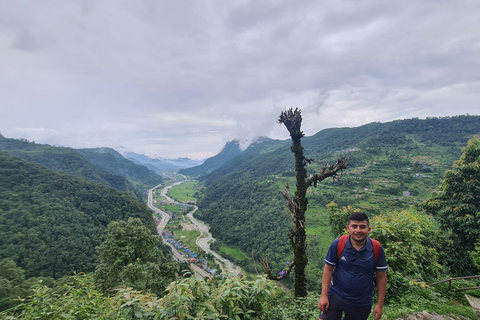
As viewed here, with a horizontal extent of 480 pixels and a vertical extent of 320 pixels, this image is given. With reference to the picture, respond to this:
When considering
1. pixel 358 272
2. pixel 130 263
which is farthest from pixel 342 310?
pixel 130 263

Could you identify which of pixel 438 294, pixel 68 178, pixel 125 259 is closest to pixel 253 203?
pixel 68 178

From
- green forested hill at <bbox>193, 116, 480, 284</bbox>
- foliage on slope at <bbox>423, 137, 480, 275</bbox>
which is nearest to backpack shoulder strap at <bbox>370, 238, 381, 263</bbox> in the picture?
foliage on slope at <bbox>423, 137, 480, 275</bbox>

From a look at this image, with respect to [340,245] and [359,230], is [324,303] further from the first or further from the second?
[359,230]

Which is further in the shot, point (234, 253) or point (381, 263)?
point (234, 253)

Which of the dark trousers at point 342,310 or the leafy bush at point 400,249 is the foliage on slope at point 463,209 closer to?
the leafy bush at point 400,249

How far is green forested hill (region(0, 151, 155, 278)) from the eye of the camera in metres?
32.0

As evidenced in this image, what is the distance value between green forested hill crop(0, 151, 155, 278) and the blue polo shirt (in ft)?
143

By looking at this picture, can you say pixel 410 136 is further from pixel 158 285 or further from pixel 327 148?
pixel 158 285

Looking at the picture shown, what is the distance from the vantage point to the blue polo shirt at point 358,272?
299 cm

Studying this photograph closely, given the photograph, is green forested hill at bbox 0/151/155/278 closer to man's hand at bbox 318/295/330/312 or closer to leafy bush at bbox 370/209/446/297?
man's hand at bbox 318/295/330/312

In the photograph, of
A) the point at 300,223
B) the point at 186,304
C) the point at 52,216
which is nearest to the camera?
the point at 186,304

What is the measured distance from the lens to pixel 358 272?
9.89ft

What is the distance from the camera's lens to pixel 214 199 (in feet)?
403

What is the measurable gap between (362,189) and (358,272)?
8057 cm
